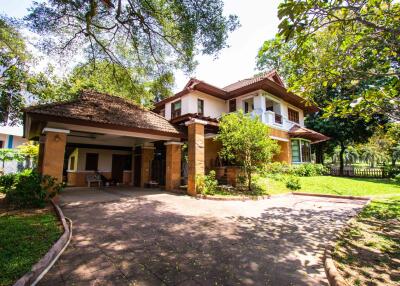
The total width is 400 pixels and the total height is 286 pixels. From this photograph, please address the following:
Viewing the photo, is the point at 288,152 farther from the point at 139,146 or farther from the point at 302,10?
the point at 302,10

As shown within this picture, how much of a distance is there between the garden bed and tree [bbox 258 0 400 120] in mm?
5071

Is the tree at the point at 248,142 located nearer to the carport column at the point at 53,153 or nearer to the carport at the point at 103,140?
the carport at the point at 103,140

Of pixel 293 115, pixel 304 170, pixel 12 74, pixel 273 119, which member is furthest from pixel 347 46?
pixel 12 74

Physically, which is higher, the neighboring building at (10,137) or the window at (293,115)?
the window at (293,115)

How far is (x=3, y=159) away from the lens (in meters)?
17.5

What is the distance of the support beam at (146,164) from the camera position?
14477mm

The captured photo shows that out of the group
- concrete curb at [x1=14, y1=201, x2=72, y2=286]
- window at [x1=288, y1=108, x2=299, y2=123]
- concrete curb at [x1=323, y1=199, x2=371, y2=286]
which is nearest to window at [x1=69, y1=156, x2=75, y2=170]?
concrete curb at [x1=14, y1=201, x2=72, y2=286]

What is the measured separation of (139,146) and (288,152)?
12.0 m

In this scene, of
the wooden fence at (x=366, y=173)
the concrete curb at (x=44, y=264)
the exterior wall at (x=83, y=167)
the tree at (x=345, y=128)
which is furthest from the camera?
the tree at (x=345, y=128)

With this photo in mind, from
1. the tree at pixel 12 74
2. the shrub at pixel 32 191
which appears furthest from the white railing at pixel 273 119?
the tree at pixel 12 74

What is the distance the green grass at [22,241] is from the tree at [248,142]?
7.64m

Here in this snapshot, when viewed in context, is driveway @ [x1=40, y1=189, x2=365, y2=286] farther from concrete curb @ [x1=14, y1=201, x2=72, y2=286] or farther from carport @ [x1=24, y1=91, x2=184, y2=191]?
carport @ [x1=24, y1=91, x2=184, y2=191]

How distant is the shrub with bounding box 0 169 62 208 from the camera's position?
696cm

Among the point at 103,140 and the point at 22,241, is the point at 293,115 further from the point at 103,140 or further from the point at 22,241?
the point at 22,241
